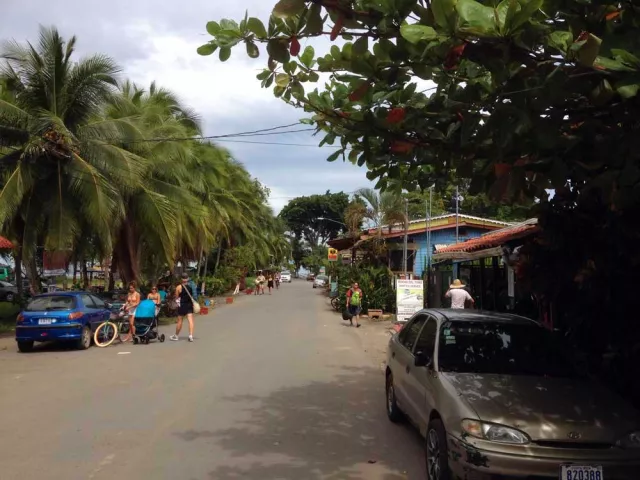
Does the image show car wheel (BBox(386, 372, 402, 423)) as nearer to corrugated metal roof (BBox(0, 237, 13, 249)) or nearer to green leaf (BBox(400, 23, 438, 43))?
green leaf (BBox(400, 23, 438, 43))

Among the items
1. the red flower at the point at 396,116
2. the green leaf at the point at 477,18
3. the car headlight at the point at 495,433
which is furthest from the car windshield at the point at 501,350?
the green leaf at the point at 477,18

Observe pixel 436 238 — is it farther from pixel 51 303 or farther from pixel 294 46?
pixel 294 46

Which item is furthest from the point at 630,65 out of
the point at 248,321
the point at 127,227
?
the point at 127,227

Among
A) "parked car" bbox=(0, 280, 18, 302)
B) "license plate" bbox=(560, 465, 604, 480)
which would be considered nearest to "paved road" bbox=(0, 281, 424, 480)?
"license plate" bbox=(560, 465, 604, 480)

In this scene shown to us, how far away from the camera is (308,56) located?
534 centimetres

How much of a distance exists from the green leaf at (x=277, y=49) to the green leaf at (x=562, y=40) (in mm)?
1906

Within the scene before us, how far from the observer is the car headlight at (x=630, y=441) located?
4570mm

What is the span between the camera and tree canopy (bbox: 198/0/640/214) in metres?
3.67

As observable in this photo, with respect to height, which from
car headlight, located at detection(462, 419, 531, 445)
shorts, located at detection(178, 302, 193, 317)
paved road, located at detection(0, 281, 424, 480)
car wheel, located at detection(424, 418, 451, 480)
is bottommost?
paved road, located at detection(0, 281, 424, 480)

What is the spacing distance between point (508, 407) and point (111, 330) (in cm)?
1328

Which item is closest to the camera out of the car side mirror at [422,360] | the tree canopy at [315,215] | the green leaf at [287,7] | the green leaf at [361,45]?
the green leaf at [287,7]

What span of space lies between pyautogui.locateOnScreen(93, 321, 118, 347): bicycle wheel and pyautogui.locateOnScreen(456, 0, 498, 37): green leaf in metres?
13.8

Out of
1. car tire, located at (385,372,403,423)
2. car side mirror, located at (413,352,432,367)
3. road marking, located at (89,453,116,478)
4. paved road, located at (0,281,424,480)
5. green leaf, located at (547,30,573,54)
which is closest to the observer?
green leaf, located at (547,30,573,54)

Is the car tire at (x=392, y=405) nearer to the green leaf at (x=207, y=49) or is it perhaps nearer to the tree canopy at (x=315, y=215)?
the green leaf at (x=207, y=49)
